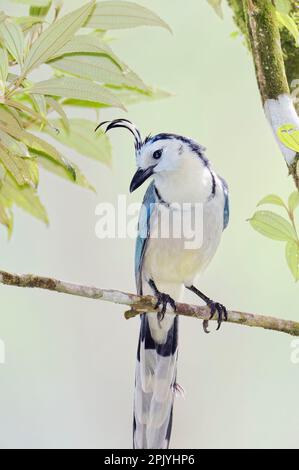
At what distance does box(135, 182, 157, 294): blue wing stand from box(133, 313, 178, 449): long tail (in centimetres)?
21

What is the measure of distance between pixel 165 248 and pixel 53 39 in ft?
4.62

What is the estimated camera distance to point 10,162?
1108 mm

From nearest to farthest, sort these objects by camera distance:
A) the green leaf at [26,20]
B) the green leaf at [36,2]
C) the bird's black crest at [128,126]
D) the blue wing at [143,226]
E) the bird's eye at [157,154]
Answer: the green leaf at [26,20], the green leaf at [36,2], the bird's black crest at [128,126], the bird's eye at [157,154], the blue wing at [143,226]

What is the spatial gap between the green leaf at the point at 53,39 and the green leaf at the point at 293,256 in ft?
2.01

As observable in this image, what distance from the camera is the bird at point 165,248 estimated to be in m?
2.21

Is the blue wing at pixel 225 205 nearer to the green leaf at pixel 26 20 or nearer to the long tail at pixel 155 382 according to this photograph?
the long tail at pixel 155 382

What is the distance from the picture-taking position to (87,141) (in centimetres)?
144

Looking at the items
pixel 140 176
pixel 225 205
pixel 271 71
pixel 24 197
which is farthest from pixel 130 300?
Result: pixel 225 205

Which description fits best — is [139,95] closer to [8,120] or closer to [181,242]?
[8,120]

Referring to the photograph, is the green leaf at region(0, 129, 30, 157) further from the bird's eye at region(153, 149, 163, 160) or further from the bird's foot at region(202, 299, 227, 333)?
the bird's eye at region(153, 149, 163, 160)

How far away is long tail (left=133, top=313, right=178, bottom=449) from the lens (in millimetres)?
2174

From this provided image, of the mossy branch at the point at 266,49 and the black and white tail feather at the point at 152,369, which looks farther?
the black and white tail feather at the point at 152,369

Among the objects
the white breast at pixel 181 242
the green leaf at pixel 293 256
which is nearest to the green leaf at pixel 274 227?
the green leaf at pixel 293 256
